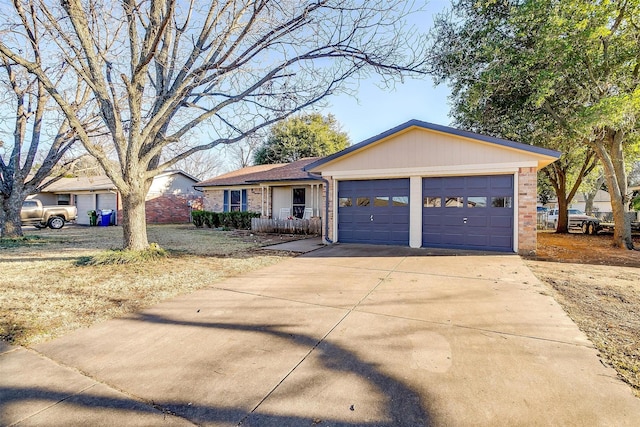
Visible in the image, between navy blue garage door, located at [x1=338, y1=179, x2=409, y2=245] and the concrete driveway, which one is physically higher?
navy blue garage door, located at [x1=338, y1=179, x2=409, y2=245]

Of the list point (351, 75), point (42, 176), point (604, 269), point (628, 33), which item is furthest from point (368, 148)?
point (42, 176)

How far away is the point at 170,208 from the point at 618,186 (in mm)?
24748

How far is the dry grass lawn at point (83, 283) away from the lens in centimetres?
408

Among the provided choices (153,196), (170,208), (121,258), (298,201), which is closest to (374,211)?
(298,201)

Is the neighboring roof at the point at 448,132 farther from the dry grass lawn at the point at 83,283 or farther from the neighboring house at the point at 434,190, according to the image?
the dry grass lawn at the point at 83,283

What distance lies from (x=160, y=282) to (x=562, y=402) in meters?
6.02

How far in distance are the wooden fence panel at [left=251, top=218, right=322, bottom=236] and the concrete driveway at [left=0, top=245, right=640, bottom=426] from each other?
8548 millimetres

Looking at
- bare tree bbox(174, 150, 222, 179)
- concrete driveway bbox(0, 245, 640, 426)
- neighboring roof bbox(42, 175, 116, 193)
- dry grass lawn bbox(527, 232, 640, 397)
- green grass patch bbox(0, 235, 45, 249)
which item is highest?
bare tree bbox(174, 150, 222, 179)

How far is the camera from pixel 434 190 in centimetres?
971

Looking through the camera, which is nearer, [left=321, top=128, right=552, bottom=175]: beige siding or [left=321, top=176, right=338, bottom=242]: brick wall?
[left=321, top=128, right=552, bottom=175]: beige siding

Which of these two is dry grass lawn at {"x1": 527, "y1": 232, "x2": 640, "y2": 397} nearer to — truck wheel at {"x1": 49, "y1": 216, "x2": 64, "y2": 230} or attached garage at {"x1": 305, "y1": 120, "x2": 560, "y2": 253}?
attached garage at {"x1": 305, "y1": 120, "x2": 560, "y2": 253}

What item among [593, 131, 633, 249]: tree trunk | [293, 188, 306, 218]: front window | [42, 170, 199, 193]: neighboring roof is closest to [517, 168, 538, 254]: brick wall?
[593, 131, 633, 249]: tree trunk

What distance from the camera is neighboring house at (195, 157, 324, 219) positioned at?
51.3ft

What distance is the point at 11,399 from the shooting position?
2494 millimetres
